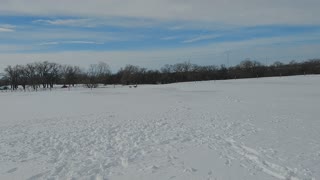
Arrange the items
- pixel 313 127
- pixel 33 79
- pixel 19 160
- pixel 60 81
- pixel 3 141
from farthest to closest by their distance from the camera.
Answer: pixel 60 81
pixel 33 79
pixel 313 127
pixel 3 141
pixel 19 160

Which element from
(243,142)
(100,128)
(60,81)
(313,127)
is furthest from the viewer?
A: (60,81)

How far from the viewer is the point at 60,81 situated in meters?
127

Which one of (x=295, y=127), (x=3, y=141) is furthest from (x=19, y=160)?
(x=295, y=127)

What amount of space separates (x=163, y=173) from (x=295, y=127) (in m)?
7.29

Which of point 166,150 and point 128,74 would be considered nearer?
point 166,150

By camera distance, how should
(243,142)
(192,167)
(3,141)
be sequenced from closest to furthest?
(192,167) < (243,142) < (3,141)

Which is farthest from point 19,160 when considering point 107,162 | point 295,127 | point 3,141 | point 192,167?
point 295,127

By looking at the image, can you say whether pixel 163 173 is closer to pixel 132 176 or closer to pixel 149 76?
pixel 132 176

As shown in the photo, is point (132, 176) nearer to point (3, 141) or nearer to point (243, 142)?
point (243, 142)

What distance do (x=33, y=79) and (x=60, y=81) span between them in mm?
17118

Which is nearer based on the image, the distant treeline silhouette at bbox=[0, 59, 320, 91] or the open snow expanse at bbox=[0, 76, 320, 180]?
the open snow expanse at bbox=[0, 76, 320, 180]

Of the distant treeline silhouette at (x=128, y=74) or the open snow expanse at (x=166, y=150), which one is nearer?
the open snow expanse at (x=166, y=150)

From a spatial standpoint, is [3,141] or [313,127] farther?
[313,127]

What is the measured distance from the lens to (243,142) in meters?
9.99
